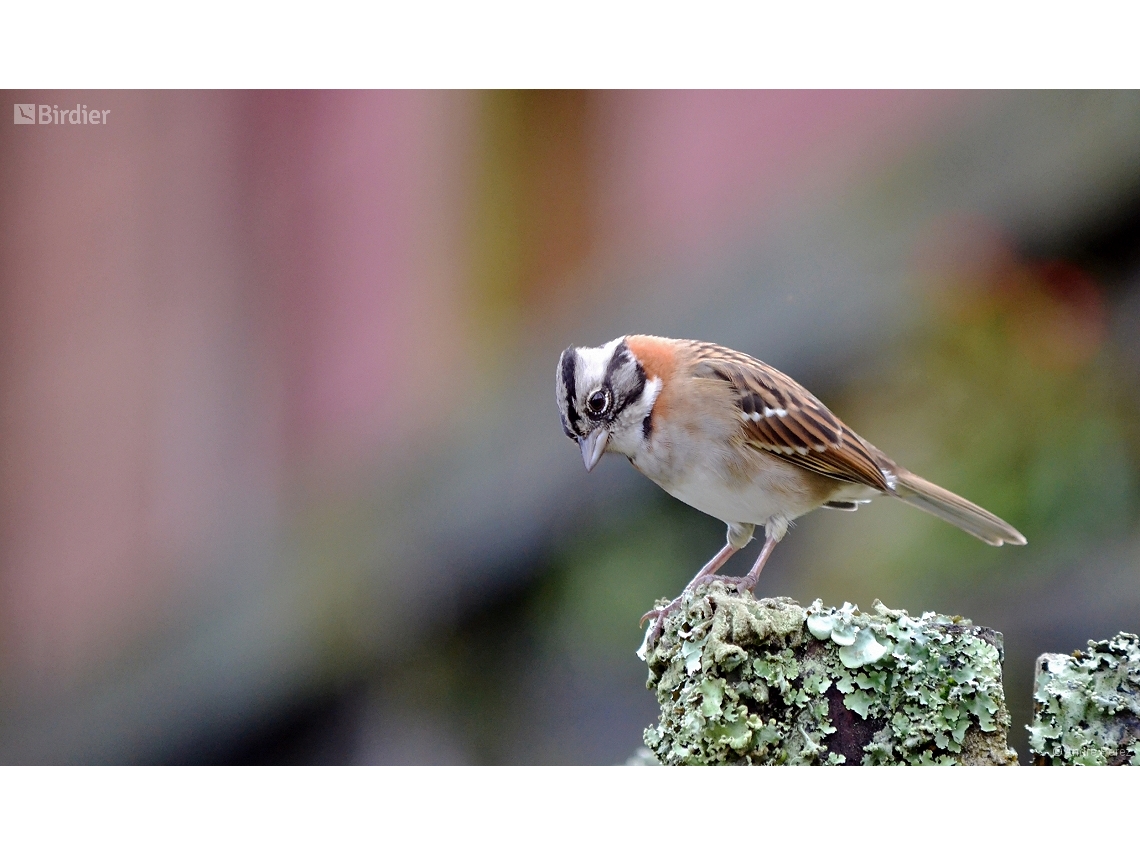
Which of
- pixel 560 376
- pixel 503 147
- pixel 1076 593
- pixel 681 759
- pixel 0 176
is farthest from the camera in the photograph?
pixel 503 147

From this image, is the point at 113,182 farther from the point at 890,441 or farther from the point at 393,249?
the point at 890,441

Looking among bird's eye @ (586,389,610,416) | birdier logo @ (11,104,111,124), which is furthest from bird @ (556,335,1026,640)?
birdier logo @ (11,104,111,124)

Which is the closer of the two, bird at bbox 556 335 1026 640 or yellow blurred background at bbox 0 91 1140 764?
bird at bbox 556 335 1026 640

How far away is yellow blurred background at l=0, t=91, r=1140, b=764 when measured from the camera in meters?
3.15

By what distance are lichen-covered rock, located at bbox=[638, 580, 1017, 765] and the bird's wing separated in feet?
2.81

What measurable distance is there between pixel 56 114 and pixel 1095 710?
125 inches

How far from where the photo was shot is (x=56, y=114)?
287cm

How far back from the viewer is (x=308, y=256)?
350 cm

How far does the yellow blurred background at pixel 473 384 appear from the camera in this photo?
315cm

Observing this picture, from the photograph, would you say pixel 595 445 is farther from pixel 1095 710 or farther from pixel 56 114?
pixel 56 114

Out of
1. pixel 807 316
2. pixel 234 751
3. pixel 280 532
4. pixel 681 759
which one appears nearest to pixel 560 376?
pixel 681 759

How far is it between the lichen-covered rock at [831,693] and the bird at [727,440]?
0.57 metres

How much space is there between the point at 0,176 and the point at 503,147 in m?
1.63

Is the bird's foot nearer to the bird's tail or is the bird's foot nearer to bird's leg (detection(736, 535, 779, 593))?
bird's leg (detection(736, 535, 779, 593))
